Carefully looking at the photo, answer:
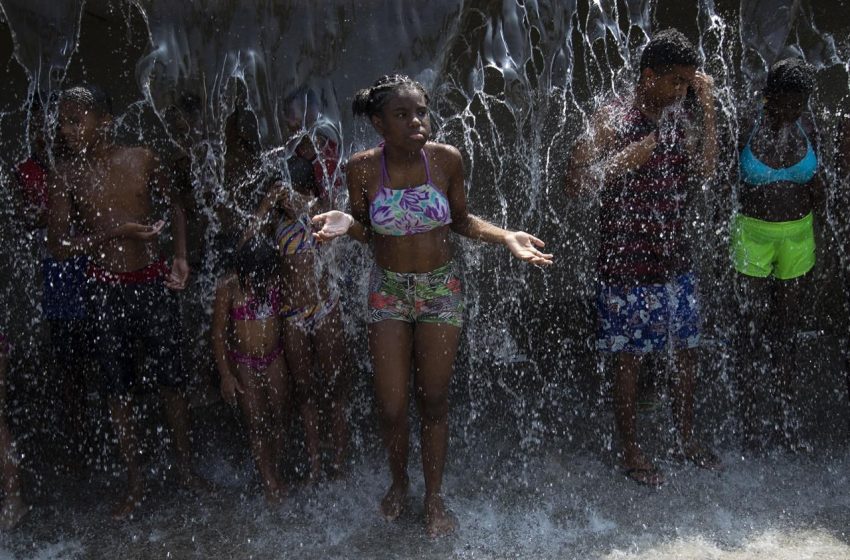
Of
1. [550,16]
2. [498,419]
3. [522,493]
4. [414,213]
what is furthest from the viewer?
[498,419]

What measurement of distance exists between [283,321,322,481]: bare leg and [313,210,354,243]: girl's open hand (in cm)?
A: 80

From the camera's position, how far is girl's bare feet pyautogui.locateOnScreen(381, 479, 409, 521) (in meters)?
3.38

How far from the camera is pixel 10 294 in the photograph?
15.6 ft

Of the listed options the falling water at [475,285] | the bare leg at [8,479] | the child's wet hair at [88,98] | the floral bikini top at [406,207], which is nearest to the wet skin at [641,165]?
the falling water at [475,285]

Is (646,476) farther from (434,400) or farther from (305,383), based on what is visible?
(305,383)

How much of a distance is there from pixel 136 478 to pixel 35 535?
0.44 meters

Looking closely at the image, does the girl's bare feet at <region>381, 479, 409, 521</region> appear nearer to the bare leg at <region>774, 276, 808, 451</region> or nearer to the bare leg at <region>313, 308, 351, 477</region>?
the bare leg at <region>313, 308, 351, 477</region>

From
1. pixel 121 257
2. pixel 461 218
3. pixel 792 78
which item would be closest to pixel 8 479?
pixel 121 257

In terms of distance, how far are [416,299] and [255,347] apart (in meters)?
0.79

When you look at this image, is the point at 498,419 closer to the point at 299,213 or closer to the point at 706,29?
the point at 299,213

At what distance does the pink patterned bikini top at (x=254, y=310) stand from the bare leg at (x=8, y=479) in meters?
1.00

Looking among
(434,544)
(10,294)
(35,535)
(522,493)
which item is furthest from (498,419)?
(10,294)

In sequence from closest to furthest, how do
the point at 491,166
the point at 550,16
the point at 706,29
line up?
the point at 550,16 < the point at 706,29 < the point at 491,166

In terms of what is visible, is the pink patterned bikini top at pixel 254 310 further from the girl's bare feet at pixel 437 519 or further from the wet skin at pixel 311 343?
the girl's bare feet at pixel 437 519
